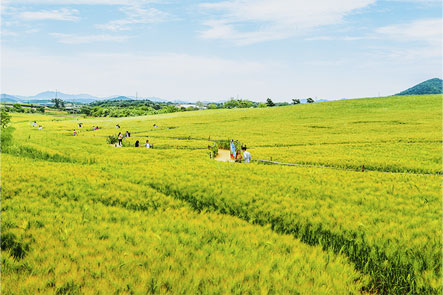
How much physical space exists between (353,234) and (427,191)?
675cm

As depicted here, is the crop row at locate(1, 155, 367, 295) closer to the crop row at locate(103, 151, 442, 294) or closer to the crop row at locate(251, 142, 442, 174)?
the crop row at locate(103, 151, 442, 294)

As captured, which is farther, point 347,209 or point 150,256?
point 347,209

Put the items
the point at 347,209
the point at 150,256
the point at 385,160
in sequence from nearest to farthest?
the point at 150,256 → the point at 347,209 → the point at 385,160

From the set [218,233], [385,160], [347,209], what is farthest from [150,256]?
[385,160]

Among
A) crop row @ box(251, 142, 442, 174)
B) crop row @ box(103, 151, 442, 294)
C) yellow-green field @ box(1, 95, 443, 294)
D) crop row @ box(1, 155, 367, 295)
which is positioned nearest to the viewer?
crop row @ box(1, 155, 367, 295)

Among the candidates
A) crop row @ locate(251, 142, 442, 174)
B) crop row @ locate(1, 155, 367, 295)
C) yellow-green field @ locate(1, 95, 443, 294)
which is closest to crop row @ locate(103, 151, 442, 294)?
yellow-green field @ locate(1, 95, 443, 294)

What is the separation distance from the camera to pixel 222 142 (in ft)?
132

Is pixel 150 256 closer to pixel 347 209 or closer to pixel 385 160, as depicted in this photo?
pixel 347 209

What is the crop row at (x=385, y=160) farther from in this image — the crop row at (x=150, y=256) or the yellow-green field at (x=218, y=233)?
the crop row at (x=150, y=256)

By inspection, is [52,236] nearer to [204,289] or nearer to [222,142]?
[204,289]

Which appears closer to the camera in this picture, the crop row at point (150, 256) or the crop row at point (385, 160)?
the crop row at point (150, 256)

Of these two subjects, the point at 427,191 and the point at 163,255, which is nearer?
the point at 163,255

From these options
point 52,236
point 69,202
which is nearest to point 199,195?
point 69,202

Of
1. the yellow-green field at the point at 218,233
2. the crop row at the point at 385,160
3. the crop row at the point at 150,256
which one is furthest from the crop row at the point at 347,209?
the crop row at the point at 385,160
